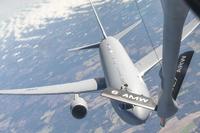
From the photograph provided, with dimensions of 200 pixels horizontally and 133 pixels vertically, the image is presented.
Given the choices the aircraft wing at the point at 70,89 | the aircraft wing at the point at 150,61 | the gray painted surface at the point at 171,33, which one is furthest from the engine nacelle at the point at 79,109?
the gray painted surface at the point at 171,33

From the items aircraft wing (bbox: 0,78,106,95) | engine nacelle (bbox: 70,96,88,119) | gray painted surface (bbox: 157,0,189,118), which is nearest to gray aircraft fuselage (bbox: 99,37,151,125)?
aircraft wing (bbox: 0,78,106,95)

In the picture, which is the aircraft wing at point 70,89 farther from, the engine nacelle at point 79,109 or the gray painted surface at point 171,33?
the gray painted surface at point 171,33

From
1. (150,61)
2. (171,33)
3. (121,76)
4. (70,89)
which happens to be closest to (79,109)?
(121,76)

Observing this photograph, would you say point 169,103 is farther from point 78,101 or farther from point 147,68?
point 147,68

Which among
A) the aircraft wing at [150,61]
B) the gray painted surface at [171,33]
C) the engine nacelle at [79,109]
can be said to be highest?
the gray painted surface at [171,33]

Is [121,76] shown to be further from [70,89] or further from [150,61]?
[150,61]

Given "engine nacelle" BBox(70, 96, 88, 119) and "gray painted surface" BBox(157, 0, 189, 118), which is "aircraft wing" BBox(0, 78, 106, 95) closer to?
"engine nacelle" BBox(70, 96, 88, 119)

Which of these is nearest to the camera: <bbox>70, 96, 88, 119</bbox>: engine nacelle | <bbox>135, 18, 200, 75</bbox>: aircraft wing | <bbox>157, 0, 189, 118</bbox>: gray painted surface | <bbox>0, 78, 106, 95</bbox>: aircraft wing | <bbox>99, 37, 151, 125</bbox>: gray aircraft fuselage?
<bbox>157, 0, 189, 118</bbox>: gray painted surface

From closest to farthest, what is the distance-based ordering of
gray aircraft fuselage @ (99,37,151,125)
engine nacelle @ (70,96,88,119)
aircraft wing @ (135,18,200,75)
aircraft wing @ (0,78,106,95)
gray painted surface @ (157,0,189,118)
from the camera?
1. gray painted surface @ (157,0,189,118)
2. gray aircraft fuselage @ (99,37,151,125)
3. engine nacelle @ (70,96,88,119)
4. aircraft wing @ (0,78,106,95)
5. aircraft wing @ (135,18,200,75)

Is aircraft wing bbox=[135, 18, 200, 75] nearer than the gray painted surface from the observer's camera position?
No
